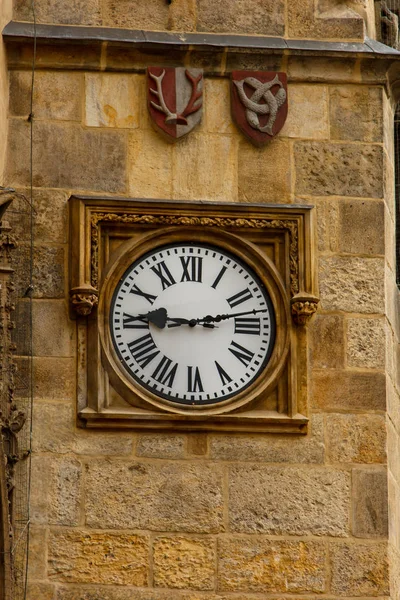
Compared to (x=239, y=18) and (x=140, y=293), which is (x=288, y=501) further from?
(x=239, y=18)

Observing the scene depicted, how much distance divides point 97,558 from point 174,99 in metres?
2.38

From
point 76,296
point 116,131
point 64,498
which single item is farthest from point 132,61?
point 64,498

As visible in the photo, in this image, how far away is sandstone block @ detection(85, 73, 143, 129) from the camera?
14453mm

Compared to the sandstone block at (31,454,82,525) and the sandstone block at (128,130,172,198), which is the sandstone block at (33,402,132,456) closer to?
the sandstone block at (31,454,82,525)

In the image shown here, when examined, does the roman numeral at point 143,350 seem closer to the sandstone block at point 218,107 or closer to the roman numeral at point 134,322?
the roman numeral at point 134,322

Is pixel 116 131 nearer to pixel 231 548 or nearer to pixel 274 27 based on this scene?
pixel 274 27

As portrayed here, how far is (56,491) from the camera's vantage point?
13.9 metres

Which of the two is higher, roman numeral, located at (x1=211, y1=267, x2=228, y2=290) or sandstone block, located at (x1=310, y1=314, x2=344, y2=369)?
roman numeral, located at (x1=211, y1=267, x2=228, y2=290)

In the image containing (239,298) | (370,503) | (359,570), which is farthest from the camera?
(239,298)

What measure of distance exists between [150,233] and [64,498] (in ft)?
4.62

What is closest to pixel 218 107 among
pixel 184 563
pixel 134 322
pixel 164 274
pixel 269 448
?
pixel 164 274

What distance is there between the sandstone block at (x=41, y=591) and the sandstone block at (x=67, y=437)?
664mm

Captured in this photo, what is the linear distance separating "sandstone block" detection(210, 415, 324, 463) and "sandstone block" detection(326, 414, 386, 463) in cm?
7

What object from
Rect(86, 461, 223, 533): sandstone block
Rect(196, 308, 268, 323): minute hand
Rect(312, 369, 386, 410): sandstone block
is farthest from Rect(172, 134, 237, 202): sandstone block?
Rect(86, 461, 223, 533): sandstone block
